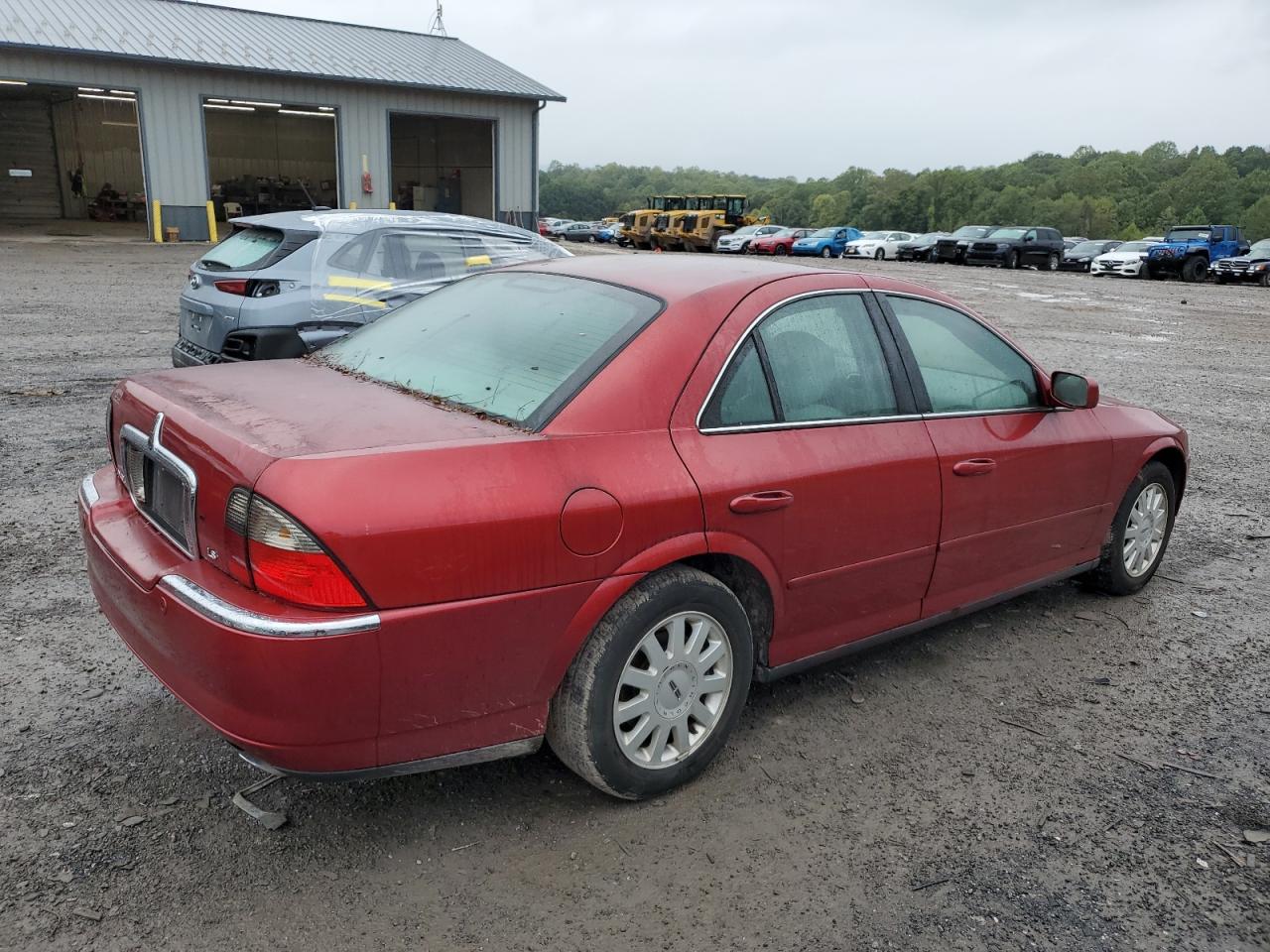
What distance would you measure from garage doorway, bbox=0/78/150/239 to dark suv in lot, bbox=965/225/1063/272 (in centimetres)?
3148

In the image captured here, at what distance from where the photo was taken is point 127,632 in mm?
2852

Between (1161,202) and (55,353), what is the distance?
102 meters

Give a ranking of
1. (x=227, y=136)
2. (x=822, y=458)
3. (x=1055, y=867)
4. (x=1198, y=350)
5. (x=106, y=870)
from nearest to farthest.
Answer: (x=106, y=870) < (x=1055, y=867) < (x=822, y=458) < (x=1198, y=350) < (x=227, y=136)

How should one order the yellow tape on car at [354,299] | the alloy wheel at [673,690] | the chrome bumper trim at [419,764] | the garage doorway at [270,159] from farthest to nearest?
the garage doorway at [270,159] < the yellow tape on car at [354,299] < the alloy wheel at [673,690] < the chrome bumper trim at [419,764]

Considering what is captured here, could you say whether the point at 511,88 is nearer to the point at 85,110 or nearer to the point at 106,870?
the point at 85,110

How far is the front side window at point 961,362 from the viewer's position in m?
3.75

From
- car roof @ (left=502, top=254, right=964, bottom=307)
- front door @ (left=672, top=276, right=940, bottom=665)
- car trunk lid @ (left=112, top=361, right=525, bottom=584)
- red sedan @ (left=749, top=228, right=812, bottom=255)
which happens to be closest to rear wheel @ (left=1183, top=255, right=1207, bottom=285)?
red sedan @ (left=749, top=228, right=812, bottom=255)

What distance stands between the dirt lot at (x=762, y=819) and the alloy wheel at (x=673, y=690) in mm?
187

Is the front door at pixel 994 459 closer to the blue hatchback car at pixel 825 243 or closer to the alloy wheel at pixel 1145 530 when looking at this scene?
the alloy wheel at pixel 1145 530

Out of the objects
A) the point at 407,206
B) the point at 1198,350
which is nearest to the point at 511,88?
the point at 407,206

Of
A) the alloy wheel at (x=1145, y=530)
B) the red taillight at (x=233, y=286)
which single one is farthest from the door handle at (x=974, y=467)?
the red taillight at (x=233, y=286)

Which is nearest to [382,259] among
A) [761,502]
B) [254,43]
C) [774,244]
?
[761,502]

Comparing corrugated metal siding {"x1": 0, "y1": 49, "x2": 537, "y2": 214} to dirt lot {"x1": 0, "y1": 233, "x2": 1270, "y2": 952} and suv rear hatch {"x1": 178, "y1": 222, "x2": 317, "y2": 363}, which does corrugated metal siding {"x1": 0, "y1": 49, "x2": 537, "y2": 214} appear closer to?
suv rear hatch {"x1": 178, "y1": 222, "x2": 317, "y2": 363}

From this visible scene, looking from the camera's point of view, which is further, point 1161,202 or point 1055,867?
point 1161,202
